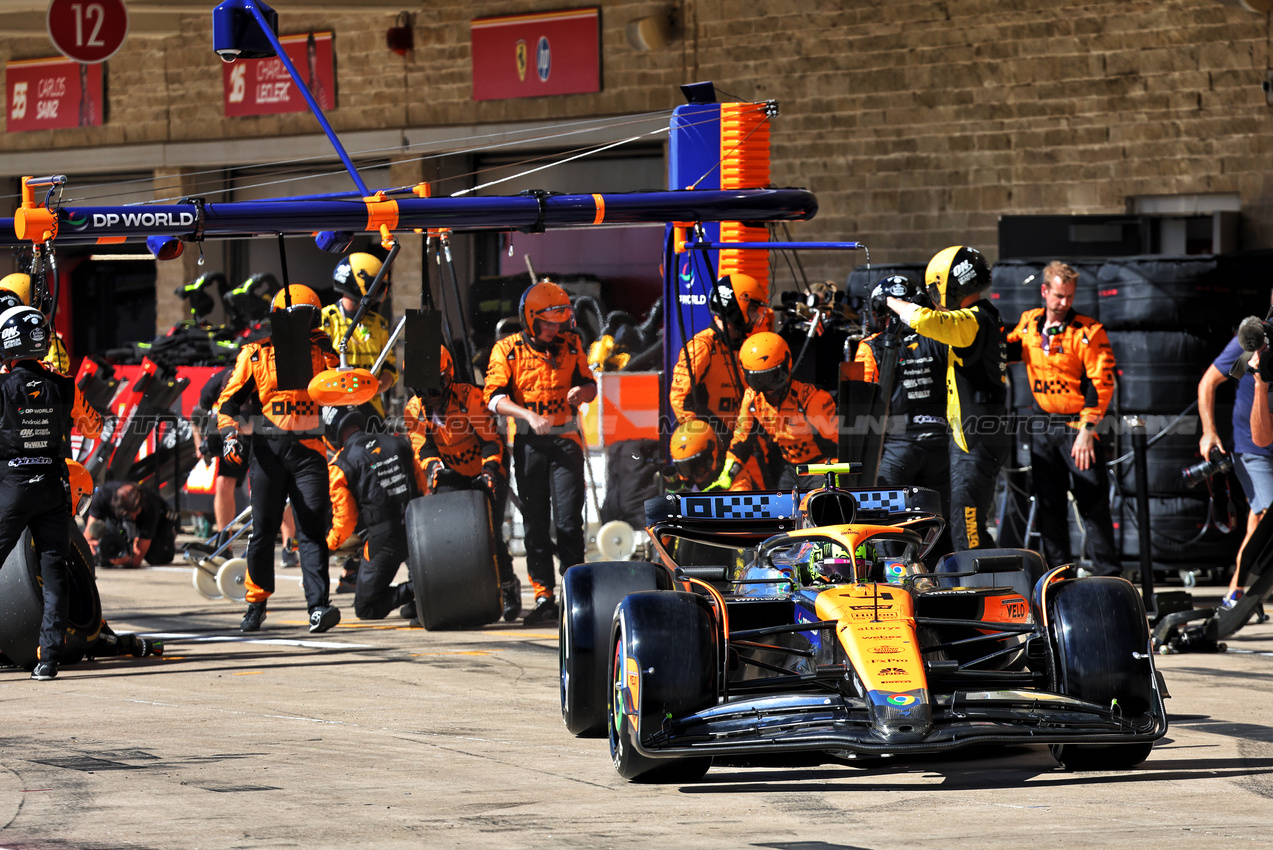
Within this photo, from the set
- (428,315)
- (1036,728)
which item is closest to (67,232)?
(428,315)

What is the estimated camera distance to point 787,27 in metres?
19.1

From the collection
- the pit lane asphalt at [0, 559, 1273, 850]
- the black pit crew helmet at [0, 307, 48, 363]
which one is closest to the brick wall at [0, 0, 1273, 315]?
the pit lane asphalt at [0, 559, 1273, 850]

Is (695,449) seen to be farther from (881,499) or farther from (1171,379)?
(881,499)

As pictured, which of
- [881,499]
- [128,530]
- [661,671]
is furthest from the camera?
[128,530]

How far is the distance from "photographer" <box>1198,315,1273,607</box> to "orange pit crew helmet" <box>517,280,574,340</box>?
13.1ft

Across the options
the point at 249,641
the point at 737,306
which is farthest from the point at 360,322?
the point at 249,641

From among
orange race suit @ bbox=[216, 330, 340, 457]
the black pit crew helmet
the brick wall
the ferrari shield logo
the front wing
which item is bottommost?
the front wing

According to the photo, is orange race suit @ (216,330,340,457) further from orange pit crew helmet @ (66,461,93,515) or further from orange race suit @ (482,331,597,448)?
orange pit crew helmet @ (66,461,93,515)

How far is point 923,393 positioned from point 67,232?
503 cm

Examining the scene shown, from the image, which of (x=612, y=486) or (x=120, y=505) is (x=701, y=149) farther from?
(x=120, y=505)

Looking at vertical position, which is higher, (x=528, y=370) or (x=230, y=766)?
(x=528, y=370)

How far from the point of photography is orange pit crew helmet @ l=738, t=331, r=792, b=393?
11180 millimetres

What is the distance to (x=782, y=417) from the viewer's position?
1131 centimetres

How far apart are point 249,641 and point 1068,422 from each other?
16.6ft
